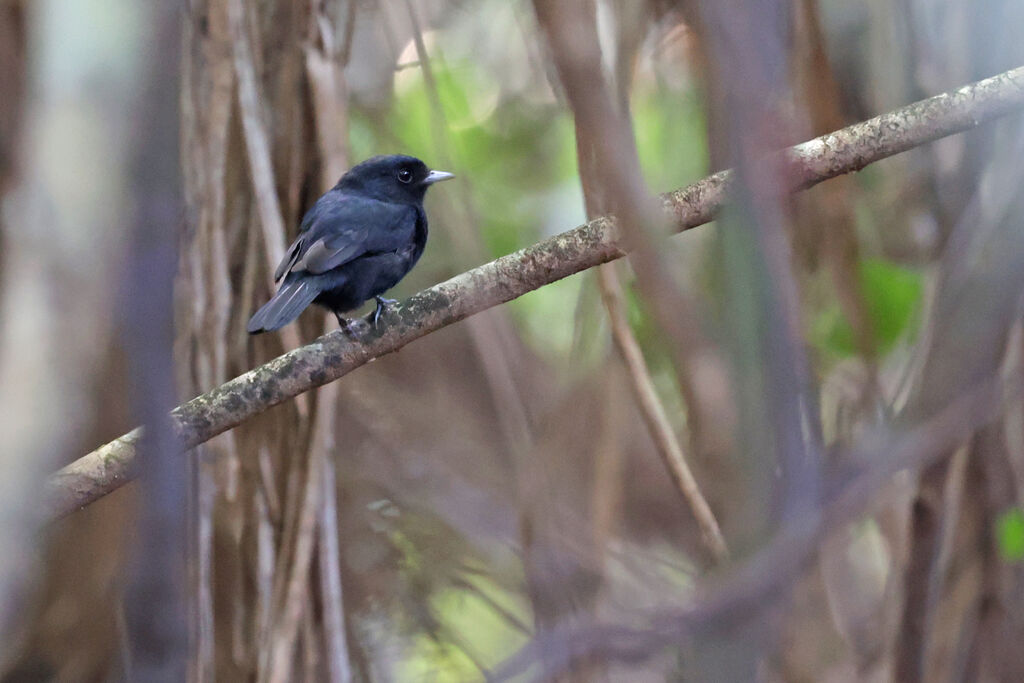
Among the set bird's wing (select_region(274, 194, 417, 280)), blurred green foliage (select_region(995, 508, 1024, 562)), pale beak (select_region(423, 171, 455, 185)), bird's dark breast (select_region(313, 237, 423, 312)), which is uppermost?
pale beak (select_region(423, 171, 455, 185))

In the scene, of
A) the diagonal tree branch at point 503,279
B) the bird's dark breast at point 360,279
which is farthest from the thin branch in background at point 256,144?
the diagonal tree branch at point 503,279

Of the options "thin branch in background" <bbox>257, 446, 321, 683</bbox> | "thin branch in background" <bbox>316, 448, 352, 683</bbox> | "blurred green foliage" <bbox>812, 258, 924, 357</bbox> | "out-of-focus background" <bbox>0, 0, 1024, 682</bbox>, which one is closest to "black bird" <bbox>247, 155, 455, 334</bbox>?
"out-of-focus background" <bbox>0, 0, 1024, 682</bbox>

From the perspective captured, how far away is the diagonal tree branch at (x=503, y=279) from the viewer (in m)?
1.94

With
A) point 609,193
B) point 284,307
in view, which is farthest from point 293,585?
point 609,193

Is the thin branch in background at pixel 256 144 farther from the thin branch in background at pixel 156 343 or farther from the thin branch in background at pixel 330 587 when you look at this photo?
the thin branch in background at pixel 156 343

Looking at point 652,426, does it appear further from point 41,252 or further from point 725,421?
point 725,421

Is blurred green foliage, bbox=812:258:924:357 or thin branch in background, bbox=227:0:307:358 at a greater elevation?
thin branch in background, bbox=227:0:307:358

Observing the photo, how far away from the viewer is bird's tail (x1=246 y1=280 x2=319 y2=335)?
2568mm

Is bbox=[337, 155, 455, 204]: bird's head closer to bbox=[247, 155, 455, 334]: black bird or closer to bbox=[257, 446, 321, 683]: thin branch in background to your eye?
bbox=[247, 155, 455, 334]: black bird

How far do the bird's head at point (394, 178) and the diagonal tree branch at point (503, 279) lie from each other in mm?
1431

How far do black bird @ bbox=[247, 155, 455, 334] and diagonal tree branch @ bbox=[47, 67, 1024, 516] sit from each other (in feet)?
1.42

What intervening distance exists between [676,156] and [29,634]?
9.86 ft

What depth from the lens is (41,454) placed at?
1.20m

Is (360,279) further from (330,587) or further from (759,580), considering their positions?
(759,580)
